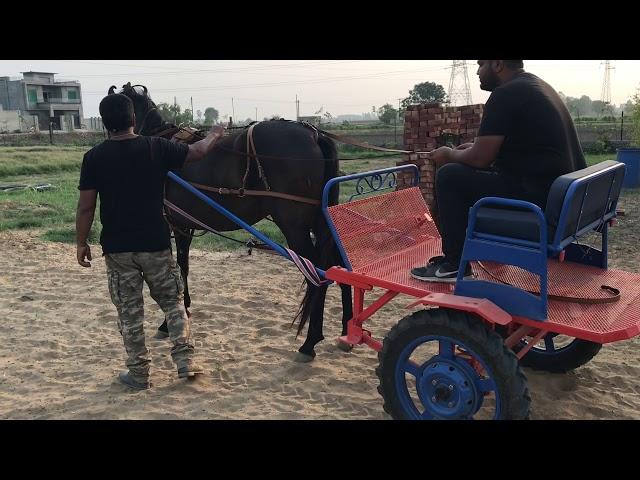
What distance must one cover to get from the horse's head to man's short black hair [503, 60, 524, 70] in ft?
10.7

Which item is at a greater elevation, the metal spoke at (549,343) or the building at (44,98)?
the building at (44,98)

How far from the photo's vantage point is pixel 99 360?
4.34m

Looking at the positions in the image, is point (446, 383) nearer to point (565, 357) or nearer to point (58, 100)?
point (565, 357)

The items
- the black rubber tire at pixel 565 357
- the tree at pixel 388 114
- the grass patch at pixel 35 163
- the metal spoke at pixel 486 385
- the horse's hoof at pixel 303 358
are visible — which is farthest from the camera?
the tree at pixel 388 114

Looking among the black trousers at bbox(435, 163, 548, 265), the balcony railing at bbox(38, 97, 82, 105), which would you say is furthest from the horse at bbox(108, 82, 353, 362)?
the balcony railing at bbox(38, 97, 82, 105)

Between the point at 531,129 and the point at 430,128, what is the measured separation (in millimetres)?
5579

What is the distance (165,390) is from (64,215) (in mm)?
7962

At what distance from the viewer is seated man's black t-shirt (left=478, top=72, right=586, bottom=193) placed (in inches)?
109

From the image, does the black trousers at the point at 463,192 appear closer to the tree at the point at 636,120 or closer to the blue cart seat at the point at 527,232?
the blue cart seat at the point at 527,232

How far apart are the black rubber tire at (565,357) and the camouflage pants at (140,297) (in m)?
2.41

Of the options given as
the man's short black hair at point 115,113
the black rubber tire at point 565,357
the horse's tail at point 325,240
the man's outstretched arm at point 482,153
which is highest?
the man's short black hair at point 115,113

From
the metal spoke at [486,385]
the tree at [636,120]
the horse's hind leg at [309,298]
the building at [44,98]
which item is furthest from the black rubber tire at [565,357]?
the building at [44,98]

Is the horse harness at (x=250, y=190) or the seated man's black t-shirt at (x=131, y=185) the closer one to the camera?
the seated man's black t-shirt at (x=131, y=185)

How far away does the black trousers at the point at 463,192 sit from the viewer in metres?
2.94
